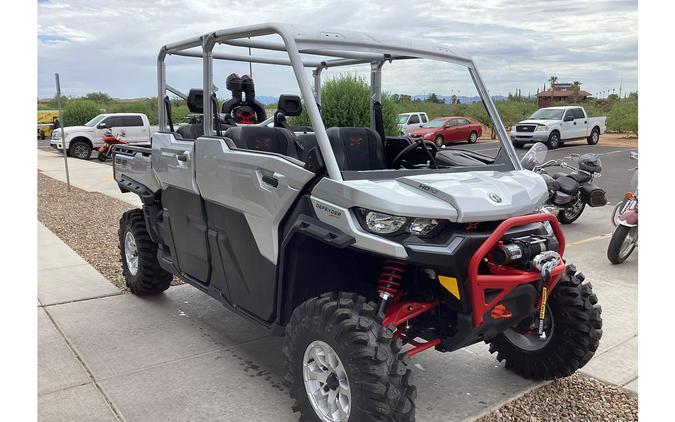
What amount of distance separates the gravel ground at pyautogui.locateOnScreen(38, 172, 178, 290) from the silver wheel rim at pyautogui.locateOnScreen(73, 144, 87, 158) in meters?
8.58

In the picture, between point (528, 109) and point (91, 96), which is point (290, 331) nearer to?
point (528, 109)

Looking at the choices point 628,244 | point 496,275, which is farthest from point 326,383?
point 628,244

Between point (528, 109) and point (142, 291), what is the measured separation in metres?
32.9

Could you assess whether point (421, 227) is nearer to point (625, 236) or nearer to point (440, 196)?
point (440, 196)

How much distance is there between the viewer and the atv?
2.86 meters

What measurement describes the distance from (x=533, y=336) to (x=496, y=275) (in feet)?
3.63

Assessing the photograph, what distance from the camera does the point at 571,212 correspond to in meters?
9.07

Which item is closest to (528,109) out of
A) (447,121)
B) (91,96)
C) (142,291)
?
(447,121)

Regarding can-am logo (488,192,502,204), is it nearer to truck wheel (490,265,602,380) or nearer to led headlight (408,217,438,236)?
led headlight (408,217,438,236)

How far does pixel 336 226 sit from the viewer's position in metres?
3.02

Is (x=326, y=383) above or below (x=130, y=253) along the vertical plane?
below

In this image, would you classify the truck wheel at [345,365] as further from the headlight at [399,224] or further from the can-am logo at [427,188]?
the can-am logo at [427,188]

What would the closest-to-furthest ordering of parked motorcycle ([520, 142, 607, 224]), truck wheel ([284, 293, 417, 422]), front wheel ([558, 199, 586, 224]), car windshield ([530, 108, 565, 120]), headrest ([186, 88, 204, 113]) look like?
truck wheel ([284, 293, 417, 422]) → headrest ([186, 88, 204, 113]) → parked motorcycle ([520, 142, 607, 224]) → front wheel ([558, 199, 586, 224]) → car windshield ([530, 108, 565, 120])

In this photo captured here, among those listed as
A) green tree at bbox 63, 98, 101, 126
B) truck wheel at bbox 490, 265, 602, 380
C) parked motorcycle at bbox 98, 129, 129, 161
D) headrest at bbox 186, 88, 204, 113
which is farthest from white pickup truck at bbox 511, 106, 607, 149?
green tree at bbox 63, 98, 101, 126
